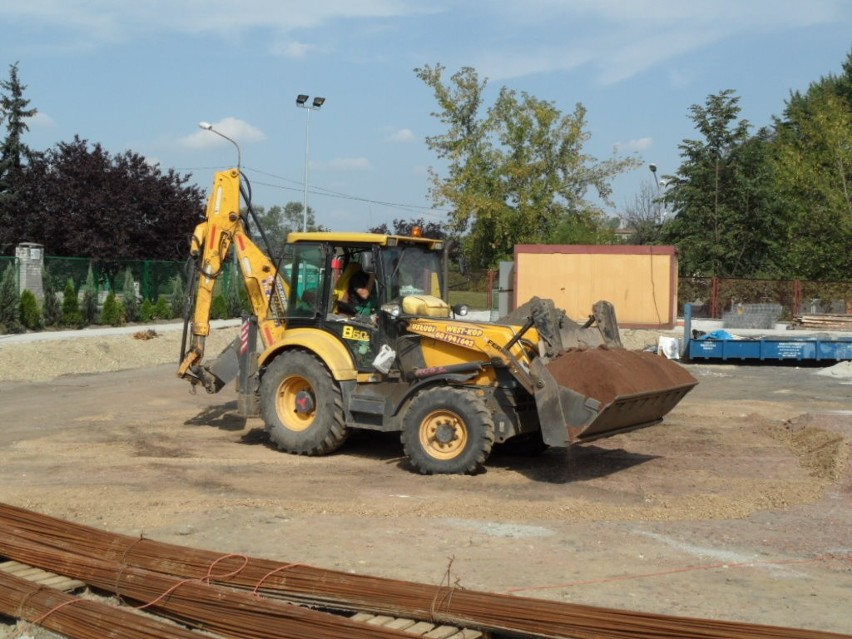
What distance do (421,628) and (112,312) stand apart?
1049 inches

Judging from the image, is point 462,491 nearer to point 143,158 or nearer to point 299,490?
point 299,490

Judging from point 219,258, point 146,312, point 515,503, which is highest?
point 219,258

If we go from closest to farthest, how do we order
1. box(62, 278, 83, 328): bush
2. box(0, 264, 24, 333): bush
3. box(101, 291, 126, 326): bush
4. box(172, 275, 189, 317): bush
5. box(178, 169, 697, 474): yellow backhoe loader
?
box(178, 169, 697, 474): yellow backhoe loader, box(0, 264, 24, 333): bush, box(62, 278, 83, 328): bush, box(101, 291, 126, 326): bush, box(172, 275, 189, 317): bush

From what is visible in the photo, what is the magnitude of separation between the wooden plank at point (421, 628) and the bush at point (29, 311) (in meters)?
23.9

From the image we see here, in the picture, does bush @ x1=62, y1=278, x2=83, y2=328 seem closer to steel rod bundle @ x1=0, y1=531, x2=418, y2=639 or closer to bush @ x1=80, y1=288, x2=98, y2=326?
bush @ x1=80, y1=288, x2=98, y2=326

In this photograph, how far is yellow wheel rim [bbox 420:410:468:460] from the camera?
10406mm

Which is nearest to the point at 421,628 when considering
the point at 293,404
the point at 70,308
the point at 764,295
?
the point at 293,404

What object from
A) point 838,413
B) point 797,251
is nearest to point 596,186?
point 797,251

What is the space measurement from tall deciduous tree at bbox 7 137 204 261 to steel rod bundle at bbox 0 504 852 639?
34.4 meters

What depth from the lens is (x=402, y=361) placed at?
436 inches

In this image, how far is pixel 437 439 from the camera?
413 inches

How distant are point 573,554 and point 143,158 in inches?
1525

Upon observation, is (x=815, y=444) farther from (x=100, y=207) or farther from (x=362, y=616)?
(x=100, y=207)

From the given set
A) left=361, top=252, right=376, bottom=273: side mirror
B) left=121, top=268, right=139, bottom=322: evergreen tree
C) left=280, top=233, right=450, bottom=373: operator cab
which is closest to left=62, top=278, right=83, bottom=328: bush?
Result: left=121, top=268, right=139, bottom=322: evergreen tree
